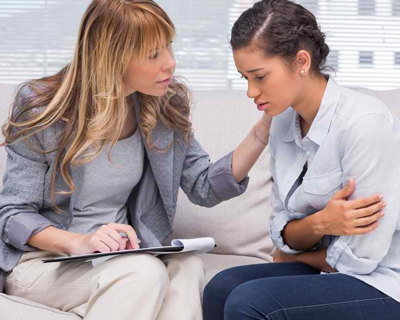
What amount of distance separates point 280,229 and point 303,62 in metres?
0.40

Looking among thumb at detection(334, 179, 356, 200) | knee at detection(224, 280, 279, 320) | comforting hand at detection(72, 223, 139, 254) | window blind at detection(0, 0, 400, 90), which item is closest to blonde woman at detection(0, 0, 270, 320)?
comforting hand at detection(72, 223, 139, 254)

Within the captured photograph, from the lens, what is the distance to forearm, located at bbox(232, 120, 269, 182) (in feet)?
5.86

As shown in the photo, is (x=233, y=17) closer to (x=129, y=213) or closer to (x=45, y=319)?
(x=129, y=213)

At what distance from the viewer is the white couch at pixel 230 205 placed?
2084 millimetres

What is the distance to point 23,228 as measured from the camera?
1.69 m

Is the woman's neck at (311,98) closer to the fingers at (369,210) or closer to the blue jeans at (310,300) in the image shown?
the fingers at (369,210)

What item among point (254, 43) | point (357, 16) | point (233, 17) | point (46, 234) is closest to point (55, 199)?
point (46, 234)

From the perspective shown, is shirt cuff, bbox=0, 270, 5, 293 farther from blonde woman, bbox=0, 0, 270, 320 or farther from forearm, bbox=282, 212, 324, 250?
forearm, bbox=282, 212, 324, 250

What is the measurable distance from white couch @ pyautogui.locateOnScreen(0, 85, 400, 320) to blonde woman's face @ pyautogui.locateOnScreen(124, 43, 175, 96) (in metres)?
0.50

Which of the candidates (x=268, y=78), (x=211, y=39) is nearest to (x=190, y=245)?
(x=268, y=78)

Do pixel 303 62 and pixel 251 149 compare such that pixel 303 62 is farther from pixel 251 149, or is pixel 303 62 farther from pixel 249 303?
pixel 249 303

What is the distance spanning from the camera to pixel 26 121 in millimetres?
1745

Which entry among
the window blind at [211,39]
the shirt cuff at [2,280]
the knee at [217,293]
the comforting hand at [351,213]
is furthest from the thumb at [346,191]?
the window blind at [211,39]

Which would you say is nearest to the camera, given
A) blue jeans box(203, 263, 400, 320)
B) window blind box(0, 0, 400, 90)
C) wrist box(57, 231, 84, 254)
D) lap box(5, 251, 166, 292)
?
blue jeans box(203, 263, 400, 320)
